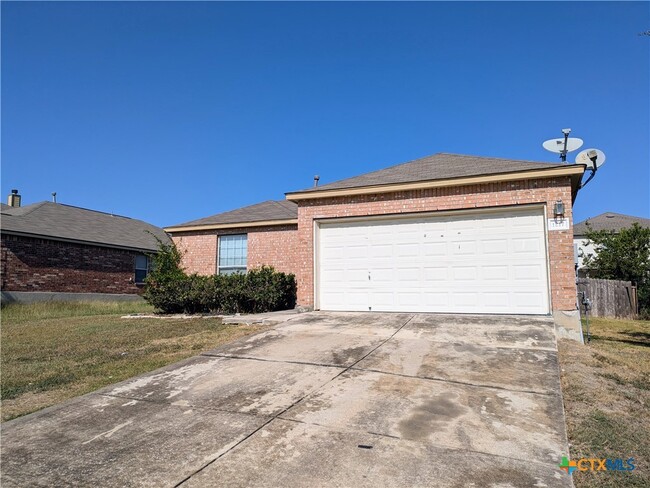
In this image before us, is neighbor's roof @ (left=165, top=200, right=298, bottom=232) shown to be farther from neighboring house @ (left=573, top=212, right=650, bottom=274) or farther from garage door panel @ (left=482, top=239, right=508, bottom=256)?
neighboring house @ (left=573, top=212, right=650, bottom=274)

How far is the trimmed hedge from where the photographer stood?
1183cm

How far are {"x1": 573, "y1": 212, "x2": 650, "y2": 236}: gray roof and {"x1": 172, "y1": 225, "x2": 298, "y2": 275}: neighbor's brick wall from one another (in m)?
22.1

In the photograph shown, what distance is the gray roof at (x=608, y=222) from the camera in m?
27.4

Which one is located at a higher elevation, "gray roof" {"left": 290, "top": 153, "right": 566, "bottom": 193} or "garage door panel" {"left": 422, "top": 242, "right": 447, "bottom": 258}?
"gray roof" {"left": 290, "top": 153, "right": 566, "bottom": 193}

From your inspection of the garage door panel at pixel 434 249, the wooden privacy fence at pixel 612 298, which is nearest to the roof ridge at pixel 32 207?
the garage door panel at pixel 434 249

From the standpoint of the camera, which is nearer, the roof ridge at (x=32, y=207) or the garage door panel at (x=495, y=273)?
the garage door panel at (x=495, y=273)

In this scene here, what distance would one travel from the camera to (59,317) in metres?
13.6

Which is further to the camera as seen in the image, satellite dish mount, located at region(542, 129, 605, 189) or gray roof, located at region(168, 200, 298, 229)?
gray roof, located at region(168, 200, 298, 229)

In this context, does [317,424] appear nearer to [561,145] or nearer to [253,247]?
[561,145]

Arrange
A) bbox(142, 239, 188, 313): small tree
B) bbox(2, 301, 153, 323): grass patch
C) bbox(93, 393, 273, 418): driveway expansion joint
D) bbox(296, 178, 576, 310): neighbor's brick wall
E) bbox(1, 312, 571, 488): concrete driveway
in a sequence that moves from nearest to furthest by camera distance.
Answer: bbox(1, 312, 571, 488): concrete driveway < bbox(93, 393, 273, 418): driveway expansion joint < bbox(296, 178, 576, 310): neighbor's brick wall < bbox(142, 239, 188, 313): small tree < bbox(2, 301, 153, 323): grass patch

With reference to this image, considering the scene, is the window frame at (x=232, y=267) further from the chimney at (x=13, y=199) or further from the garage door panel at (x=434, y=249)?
the chimney at (x=13, y=199)

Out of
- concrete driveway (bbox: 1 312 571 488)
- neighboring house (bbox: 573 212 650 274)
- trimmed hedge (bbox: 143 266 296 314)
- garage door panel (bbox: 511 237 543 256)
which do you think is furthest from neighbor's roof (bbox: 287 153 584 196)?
neighboring house (bbox: 573 212 650 274)

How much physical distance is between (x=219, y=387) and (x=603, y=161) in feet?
30.9

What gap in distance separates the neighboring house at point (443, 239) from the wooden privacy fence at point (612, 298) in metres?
8.62
